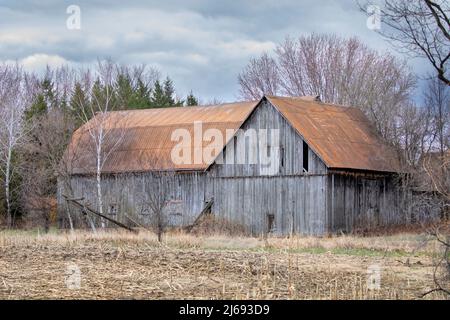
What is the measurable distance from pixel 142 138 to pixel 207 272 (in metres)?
26.2

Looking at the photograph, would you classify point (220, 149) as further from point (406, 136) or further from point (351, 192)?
point (406, 136)

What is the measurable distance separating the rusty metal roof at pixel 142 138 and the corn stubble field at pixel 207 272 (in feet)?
48.7

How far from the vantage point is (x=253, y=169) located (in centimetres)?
3612

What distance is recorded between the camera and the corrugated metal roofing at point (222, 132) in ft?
117

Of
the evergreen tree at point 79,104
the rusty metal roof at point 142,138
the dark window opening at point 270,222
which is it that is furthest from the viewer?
the evergreen tree at point 79,104

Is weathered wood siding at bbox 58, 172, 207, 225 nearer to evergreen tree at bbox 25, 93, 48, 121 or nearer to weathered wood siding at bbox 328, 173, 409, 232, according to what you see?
weathered wood siding at bbox 328, 173, 409, 232

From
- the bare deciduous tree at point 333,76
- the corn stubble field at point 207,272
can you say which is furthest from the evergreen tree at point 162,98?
the corn stubble field at point 207,272

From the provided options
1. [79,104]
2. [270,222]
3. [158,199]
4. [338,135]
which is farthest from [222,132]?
[79,104]

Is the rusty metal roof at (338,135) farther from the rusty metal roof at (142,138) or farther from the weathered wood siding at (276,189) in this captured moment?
the rusty metal roof at (142,138)

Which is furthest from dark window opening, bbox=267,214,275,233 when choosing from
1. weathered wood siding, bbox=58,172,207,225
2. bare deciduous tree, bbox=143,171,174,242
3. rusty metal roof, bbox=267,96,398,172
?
bare deciduous tree, bbox=143,171,174,242

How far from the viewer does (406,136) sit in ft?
128

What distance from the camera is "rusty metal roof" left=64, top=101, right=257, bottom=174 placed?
40.3m
